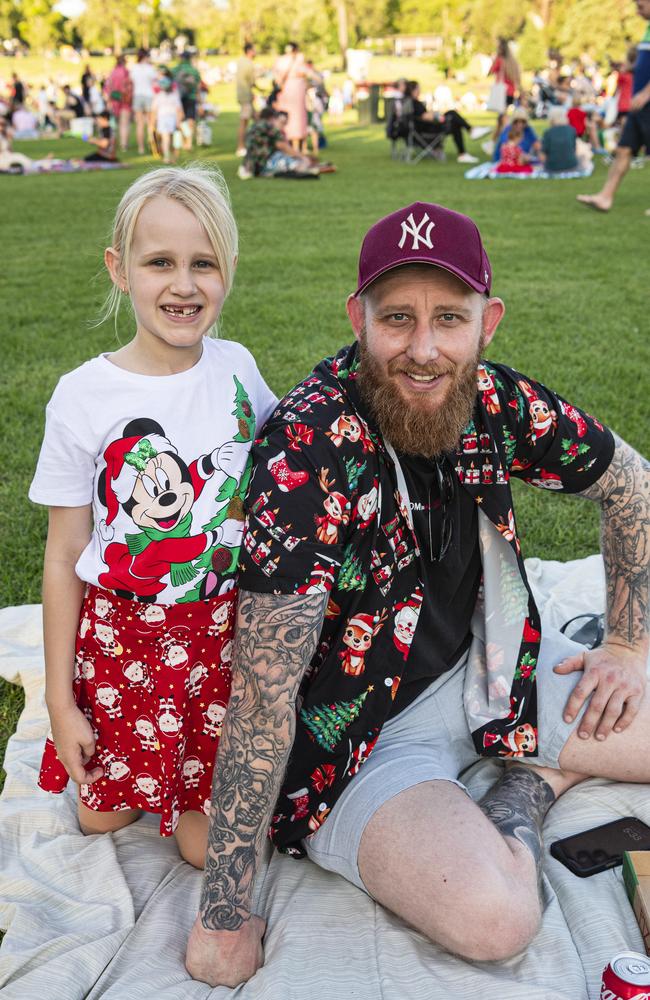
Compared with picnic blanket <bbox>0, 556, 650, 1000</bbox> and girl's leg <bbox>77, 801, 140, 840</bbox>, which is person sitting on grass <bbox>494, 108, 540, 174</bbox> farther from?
girl's leg <bbox>77, 801, 140, 840</bbox>

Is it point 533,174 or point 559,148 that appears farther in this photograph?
point 533,174

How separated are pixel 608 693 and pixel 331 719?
0.91 metres

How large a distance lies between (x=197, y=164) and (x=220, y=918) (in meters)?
1.96

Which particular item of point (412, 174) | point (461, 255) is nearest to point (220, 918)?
point (461, 255)

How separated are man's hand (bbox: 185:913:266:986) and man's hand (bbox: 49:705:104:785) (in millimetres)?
510

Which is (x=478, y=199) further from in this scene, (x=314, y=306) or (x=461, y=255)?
(x=461, y=255)

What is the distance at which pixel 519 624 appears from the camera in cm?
270

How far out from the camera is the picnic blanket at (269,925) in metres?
2.18

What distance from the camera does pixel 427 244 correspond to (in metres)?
2.33

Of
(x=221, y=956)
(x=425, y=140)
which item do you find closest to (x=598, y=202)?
(x=425, y=140)

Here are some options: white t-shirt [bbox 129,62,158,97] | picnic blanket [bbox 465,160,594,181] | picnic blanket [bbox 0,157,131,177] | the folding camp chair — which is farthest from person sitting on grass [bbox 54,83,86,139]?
picnic blanket [bbox 465,160,594,181]

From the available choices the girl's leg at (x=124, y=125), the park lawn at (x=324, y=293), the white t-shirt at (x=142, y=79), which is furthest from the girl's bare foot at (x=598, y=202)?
the girl's leg at (x=124, y=125)

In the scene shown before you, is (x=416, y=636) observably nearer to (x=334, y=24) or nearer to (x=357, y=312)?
(x=357, y=312)

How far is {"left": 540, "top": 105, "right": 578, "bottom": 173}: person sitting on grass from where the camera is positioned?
16.6m
